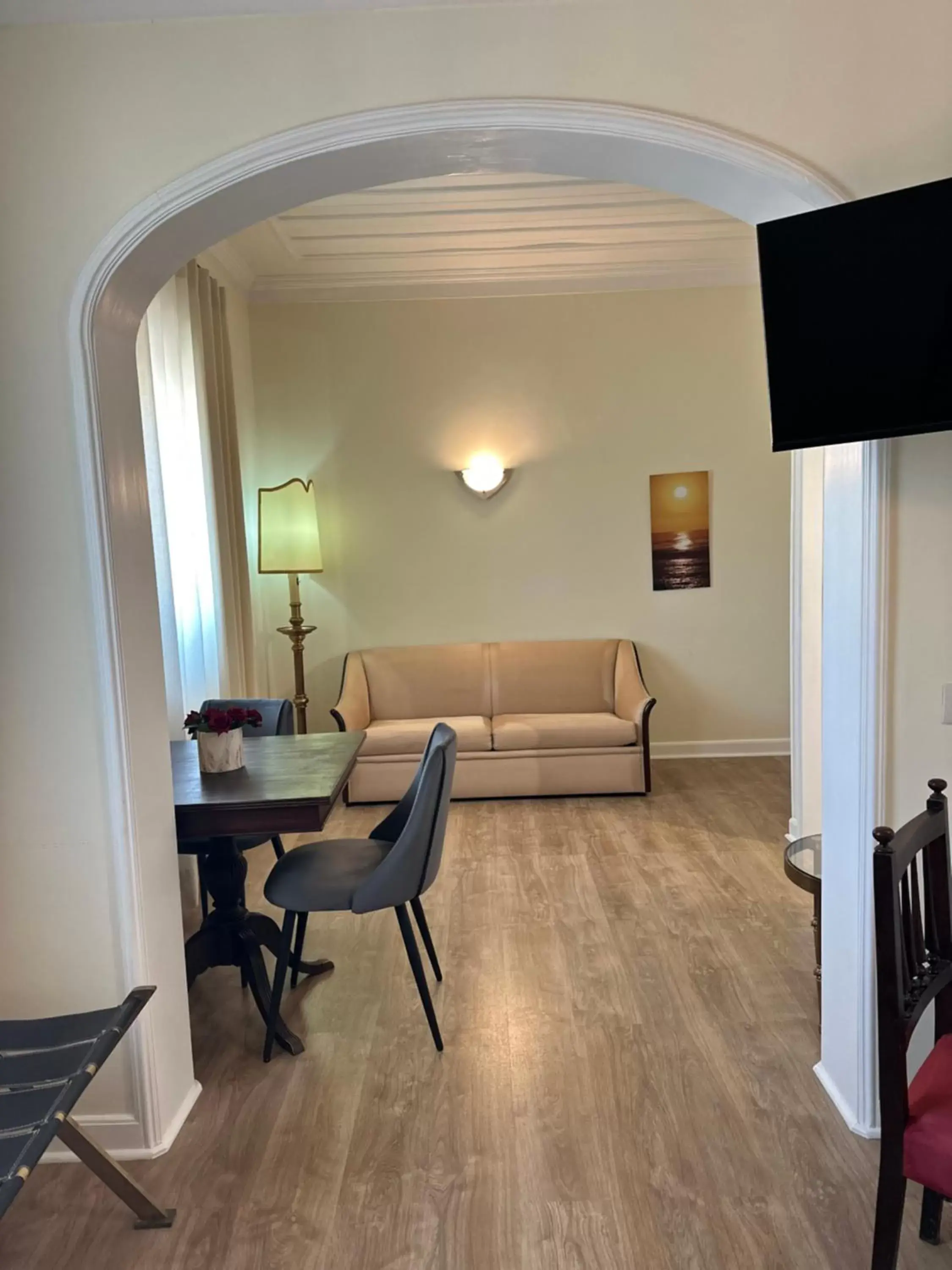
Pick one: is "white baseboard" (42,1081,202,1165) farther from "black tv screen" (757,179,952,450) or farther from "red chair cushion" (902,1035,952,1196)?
"black tv screen" (757,179,952,450)

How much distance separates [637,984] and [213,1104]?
55.2 inches

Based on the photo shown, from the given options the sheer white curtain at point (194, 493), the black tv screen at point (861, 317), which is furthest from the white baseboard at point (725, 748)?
the black tv screen at point (861, 317)

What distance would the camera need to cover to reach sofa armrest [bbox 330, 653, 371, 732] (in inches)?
208

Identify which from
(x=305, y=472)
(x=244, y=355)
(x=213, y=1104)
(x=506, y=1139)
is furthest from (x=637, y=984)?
(x=244, y=355)

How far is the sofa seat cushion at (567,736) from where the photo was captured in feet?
16.9

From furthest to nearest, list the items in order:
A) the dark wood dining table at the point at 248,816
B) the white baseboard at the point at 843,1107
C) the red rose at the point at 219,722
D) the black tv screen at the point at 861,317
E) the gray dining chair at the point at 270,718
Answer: the gray dining chair at the point at 270,718 → the red rose at the point at 219,722 → the dark wood dining table at the point at 248,816 → the white baseboard at the point at 843,1107 → the black tv screen at the point at 861,317

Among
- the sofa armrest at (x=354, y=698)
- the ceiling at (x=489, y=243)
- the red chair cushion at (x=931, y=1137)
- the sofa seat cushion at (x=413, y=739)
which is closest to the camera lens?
the red chair cushion at (x=931, y=1137)

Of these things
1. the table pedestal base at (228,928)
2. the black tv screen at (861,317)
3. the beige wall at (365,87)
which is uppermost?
the beige wall at (365,87)

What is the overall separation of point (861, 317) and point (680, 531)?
3995mm

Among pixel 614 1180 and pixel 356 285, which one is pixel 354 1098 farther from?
pixel 356 285

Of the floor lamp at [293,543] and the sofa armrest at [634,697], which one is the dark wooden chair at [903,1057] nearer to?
the sofa armrest at [634,697]

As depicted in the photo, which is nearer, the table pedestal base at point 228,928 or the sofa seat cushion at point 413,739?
the table pedestal base at point 228,928

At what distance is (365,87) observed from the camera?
204cm

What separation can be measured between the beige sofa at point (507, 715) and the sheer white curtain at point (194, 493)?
94cm
